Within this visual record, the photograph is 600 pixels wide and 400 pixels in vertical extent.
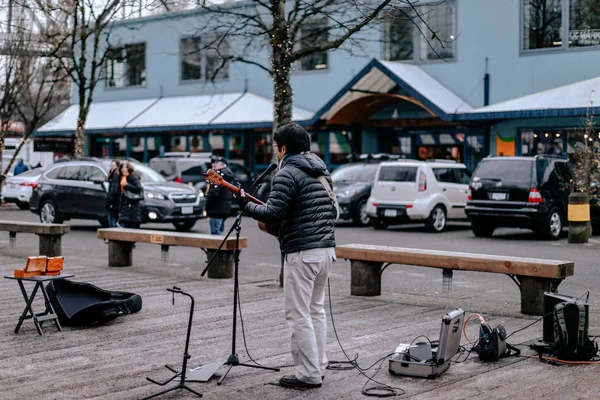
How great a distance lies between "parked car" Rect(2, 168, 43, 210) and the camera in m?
32.0

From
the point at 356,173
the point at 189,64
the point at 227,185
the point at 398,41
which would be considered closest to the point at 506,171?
the point at 356,173

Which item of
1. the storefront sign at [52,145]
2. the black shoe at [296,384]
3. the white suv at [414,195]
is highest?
the storefront sign at [52,145]

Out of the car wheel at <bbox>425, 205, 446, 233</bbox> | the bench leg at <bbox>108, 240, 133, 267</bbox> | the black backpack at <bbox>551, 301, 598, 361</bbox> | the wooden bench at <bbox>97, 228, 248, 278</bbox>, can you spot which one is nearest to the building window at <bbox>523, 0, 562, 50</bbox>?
the car wheel at <bbox>425, 205, 446, 233</bbox>

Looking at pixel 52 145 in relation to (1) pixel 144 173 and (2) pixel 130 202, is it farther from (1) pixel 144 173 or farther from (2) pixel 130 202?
(2) pixel 130 202

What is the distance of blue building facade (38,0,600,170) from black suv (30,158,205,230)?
3.25 meters

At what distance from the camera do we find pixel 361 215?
23.5 meters

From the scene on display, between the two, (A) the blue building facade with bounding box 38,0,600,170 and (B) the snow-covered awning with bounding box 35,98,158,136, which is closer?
(A) the blue building facade with bounding box 38,0,600,170

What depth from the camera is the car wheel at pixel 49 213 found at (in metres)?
22.4

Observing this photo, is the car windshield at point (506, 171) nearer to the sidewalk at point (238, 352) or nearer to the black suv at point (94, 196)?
the black suv at point (94, 196)

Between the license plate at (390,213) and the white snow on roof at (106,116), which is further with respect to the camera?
the white snow on roof at (106,116)

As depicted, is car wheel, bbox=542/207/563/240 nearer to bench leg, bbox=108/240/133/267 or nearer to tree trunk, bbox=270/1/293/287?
tree trunk, bbox=270/1/293/287

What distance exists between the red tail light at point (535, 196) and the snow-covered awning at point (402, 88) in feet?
25.7

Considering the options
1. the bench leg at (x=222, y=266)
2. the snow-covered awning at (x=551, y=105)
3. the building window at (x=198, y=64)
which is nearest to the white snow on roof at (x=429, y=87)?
the snow-covered awning at (x=551, y=105)

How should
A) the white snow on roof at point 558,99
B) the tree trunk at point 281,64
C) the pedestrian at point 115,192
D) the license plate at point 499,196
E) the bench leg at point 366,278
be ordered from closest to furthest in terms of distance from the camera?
1. the bench leg at point 366,278
2. the tree trunk at point 281,64
3. the pedestrian at point 115,192
4. the license plate at point 499,196
5. the white snow on roof at point 558,99
